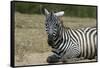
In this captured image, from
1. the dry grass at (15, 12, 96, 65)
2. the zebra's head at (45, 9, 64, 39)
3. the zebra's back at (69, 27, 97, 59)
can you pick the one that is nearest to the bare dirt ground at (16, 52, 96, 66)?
the dry grass at (15, 12, 96, 65)

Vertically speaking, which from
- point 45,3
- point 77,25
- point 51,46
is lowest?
point 51,46

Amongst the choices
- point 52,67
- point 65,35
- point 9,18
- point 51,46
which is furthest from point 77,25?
point 9,18

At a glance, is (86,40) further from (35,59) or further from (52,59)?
(35,59)

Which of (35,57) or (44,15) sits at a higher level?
(44,15)

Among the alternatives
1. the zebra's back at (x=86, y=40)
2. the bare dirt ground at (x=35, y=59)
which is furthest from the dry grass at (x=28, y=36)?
the zebra's back at (x=86, y=40)

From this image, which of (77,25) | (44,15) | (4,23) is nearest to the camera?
(4,23)

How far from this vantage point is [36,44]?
6.82ft

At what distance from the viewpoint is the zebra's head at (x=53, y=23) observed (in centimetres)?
212

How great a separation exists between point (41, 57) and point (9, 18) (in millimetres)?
458

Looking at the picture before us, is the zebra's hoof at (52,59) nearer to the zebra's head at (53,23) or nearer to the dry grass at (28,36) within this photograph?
the dry grass at (28,36)

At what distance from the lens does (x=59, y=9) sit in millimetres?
2168

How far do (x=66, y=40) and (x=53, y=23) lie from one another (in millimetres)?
210

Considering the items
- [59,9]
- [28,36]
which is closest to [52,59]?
[28,36]

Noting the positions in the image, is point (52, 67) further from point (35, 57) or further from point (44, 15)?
point (44, 15)
